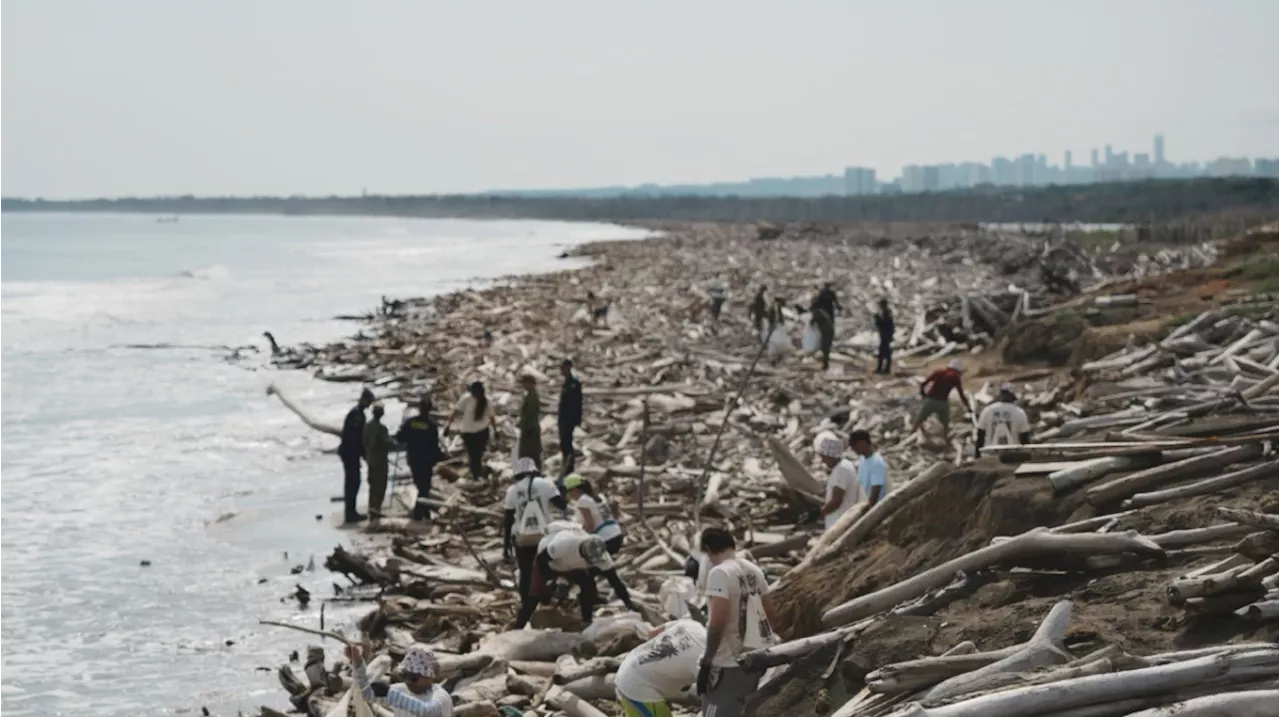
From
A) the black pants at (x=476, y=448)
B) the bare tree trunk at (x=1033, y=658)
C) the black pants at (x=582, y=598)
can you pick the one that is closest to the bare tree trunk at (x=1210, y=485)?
the bare tree trunk at (x=1033, y=658)

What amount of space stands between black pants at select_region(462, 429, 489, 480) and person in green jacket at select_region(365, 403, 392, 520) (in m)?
1.20

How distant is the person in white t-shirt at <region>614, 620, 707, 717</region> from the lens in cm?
809

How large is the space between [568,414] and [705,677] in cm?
1057

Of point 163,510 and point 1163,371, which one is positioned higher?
point 1163,371

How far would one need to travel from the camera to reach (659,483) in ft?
55.6

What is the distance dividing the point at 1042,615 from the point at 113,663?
29.1 feet

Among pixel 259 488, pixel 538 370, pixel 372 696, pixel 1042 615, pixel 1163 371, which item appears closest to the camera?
pixel 1042 615

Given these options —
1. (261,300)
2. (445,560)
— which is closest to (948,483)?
(445,560)

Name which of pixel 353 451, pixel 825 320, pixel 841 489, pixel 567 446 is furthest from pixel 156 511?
pixel 825 320

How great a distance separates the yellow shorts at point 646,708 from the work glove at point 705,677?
50cm

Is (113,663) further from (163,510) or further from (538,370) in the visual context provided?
(538,370)

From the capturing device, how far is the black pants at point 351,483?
17.7 metres

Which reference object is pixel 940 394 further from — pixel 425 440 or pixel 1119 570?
pixel 1119 570

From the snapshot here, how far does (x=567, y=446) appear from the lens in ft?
60.2
